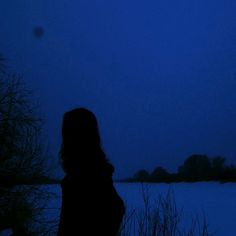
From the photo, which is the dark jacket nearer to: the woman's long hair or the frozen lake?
the woman's long hair

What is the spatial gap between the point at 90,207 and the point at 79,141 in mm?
278

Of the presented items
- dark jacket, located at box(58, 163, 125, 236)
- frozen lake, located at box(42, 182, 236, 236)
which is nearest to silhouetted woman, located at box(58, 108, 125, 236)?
dark jacket, located at box(58, 163, 125, 236)

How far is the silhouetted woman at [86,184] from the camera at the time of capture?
1733mm

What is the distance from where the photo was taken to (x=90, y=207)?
5.72 feet

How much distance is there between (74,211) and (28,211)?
4152 millimetres

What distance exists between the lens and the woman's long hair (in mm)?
1805

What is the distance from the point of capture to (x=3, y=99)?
5215 mm

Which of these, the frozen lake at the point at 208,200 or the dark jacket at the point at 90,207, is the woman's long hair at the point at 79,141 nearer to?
the dark jacket at the point at 90,207

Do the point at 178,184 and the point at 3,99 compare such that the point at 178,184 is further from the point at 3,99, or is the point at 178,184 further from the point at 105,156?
the point at 105,156

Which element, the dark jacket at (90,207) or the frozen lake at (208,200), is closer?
the dark jacket at (90,207)

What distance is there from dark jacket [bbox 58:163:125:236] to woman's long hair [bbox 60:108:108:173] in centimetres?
5

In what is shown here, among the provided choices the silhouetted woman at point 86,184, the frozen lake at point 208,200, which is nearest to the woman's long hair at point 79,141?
the silhouetted woman at point 86,184

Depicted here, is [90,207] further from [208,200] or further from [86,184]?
[208,200]

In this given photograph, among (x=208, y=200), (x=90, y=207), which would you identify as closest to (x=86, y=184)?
(x=90, y=207)
